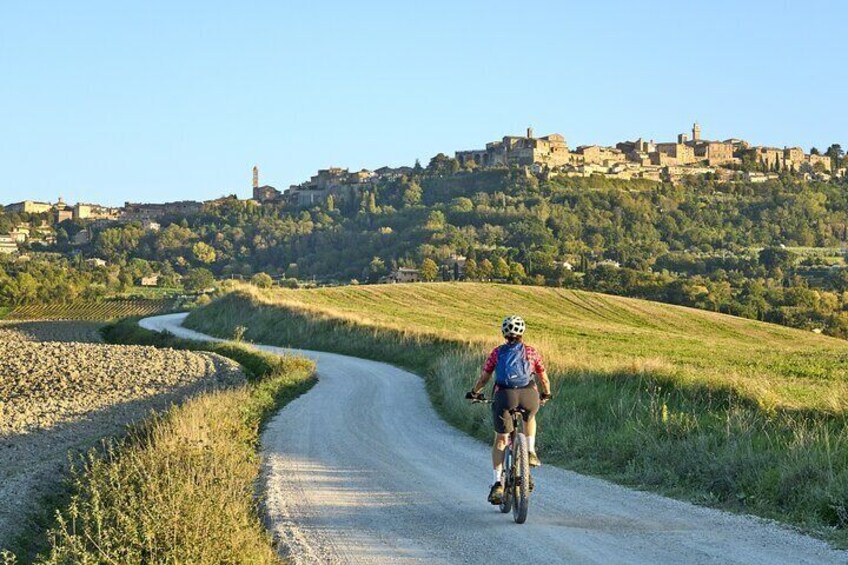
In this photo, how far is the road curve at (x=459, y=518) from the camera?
914cm

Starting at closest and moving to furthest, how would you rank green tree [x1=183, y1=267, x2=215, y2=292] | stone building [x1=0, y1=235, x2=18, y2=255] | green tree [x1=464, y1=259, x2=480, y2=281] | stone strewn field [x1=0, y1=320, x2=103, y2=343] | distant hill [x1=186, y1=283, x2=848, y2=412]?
distant hill [x1=186, y1=283, x2=848, y2=412] → stone strewn field [x1=0, y1=320, x2=103, y2=343] → green tree [x1=464, y1=259, x2=480, y2=281] → green tree [x1=183, y1=267, x2=215, y2=292] → stone building [x1=0, y1=235, x2=18, y2=255]

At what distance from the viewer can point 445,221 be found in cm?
14950

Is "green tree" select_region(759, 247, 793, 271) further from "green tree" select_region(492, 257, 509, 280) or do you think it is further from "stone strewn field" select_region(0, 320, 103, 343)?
"stone strewn field" select_region(0, 320, 103, 343)

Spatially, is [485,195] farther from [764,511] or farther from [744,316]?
[764,511]

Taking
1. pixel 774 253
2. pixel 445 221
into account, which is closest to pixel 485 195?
pixel 445 221

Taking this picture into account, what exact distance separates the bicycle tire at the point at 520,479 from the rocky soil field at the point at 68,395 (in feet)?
25.9

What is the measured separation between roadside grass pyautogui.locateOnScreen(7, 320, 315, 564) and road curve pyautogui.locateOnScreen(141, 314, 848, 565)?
0.54 meters

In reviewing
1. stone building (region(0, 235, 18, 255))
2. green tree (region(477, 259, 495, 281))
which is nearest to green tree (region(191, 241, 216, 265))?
stone building (region(0, 235, 18, 255))

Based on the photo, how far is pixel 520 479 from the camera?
10.5 meters

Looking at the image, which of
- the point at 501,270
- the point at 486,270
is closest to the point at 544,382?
the point at 501,270

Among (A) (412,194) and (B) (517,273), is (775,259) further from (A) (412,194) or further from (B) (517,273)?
(A) (412,194)

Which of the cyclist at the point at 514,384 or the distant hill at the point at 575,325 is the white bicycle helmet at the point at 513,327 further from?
the distant hill at the point at 575,325

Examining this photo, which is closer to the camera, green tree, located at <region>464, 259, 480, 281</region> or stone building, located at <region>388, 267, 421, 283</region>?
green tree, located at <region>464, 259, 480, 281</region>

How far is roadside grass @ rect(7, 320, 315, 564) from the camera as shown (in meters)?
8.84
